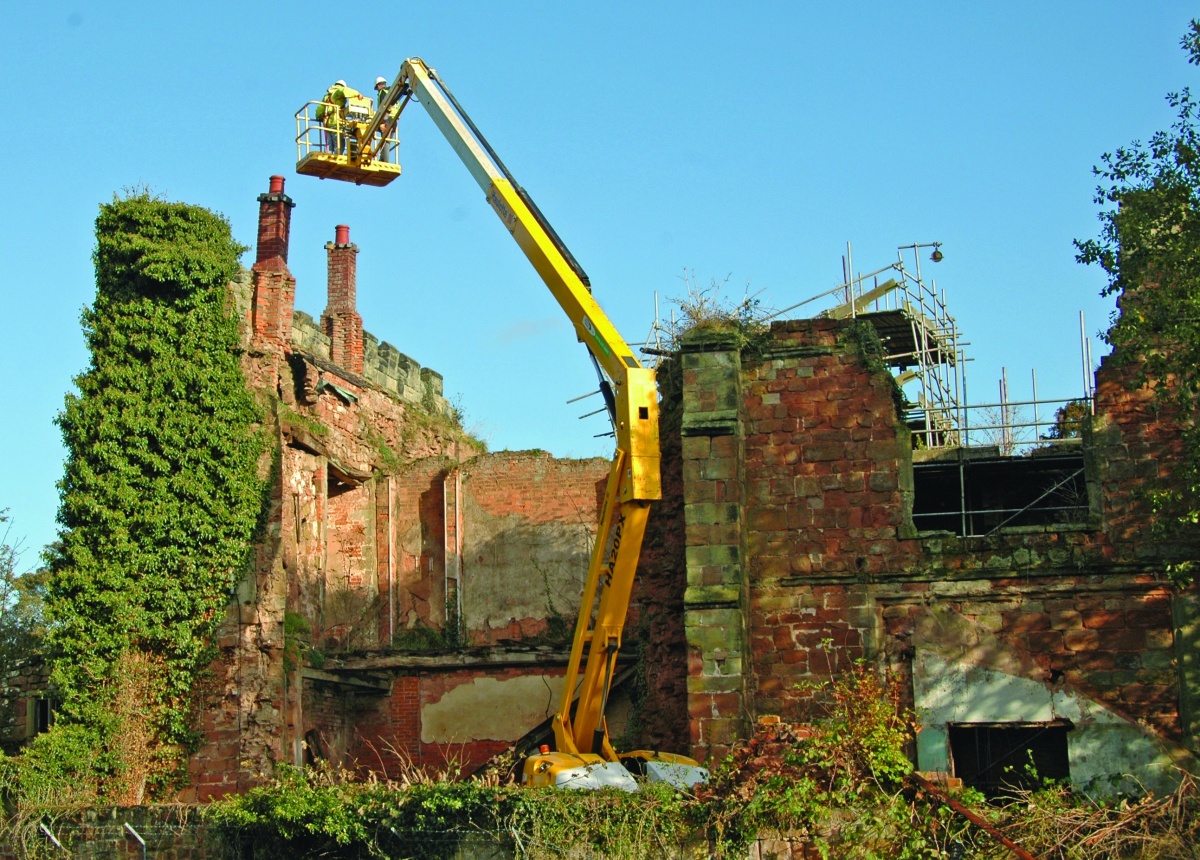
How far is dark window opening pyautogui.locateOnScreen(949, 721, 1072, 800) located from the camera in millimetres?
14758

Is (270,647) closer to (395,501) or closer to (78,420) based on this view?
(78,420)

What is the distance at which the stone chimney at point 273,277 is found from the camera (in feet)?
69.8

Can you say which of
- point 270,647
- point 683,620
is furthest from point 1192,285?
point 270,647

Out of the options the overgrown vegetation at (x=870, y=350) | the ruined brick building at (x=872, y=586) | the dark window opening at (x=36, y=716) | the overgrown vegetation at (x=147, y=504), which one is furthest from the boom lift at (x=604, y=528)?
the dark window opening at (x=36, y=716)

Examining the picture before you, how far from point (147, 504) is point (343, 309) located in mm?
8388

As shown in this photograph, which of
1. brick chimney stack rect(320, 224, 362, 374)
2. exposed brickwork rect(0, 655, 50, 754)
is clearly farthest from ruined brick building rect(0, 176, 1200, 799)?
brick chimney stack rect(320, 224, 362, 374)

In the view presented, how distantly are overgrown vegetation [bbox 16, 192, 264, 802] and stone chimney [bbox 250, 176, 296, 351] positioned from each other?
1.14 meters

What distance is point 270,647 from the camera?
63.7ft

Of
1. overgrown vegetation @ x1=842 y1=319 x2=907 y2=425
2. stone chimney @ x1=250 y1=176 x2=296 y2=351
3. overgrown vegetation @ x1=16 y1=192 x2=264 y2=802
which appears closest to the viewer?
overgrown vegetation @ x1=842 y1=319 x2=907 y2=425

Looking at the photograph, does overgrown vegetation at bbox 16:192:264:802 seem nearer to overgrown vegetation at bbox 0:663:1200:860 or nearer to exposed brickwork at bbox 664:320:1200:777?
overgrown vegetation at bbox 0:663:1200:860

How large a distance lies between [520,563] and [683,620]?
979cm

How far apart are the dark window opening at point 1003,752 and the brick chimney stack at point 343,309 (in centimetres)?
1443

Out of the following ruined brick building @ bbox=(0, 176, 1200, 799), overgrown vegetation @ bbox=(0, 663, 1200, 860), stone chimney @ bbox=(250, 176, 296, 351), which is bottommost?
overgrown vegetation @ bbox=(0, 663, 1200, 860)

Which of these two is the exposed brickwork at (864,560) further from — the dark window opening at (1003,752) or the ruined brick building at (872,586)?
the dark window opening at (1003,752)
